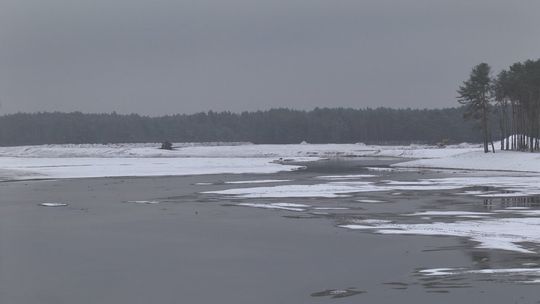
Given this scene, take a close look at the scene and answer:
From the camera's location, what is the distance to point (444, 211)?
2362cm

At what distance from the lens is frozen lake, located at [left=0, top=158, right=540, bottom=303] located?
10.9 meters

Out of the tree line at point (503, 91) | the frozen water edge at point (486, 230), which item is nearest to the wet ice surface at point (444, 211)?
the frozen water edge at point (486, 230)

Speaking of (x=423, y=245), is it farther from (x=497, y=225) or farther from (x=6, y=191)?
(x=6, y=191)

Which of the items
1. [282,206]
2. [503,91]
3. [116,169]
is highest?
[503,91]

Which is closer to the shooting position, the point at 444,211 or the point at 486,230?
the point at 486,230

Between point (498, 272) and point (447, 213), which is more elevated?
point (498, 272)

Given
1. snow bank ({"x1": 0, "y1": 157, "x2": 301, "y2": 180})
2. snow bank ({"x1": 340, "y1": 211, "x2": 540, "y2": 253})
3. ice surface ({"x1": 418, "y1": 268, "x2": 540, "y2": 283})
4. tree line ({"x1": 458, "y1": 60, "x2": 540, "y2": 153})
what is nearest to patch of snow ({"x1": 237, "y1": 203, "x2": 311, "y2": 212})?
snow bank ({"x1": 340, "y1": 211, "x2": 540, "y2": 253})

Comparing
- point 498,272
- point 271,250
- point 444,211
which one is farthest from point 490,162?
point 498,272

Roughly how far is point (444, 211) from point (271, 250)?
A: 34.0 feet

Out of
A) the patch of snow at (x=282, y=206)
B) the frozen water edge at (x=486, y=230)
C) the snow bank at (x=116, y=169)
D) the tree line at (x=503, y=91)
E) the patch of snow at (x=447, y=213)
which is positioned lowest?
the patch of snow at (x=447, y=213)

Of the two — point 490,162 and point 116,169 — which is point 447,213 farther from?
point 116,169

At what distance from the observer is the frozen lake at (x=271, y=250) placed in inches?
430

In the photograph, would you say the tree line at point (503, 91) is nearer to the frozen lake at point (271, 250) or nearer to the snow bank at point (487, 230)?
the frozen lake at point (271, 250)

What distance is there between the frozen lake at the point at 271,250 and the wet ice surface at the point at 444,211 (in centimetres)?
6
